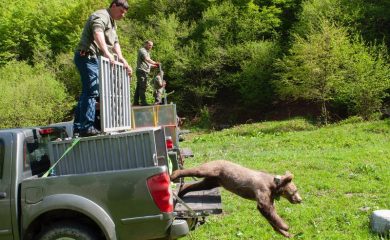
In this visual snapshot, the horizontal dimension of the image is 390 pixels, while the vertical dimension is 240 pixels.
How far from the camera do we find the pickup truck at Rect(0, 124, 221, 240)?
15.3 ft

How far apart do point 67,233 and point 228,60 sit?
102ft

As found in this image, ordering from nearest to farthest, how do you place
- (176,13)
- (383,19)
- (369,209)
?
(369,209), (383,19), (176,13)

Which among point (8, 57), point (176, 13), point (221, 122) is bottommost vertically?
point (221, 122)

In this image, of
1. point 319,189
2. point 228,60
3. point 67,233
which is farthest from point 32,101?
point 67,233

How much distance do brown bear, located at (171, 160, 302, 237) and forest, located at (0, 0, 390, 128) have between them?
20.6m

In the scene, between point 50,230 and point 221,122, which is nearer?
point 50,230

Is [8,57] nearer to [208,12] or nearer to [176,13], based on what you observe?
[176,13]

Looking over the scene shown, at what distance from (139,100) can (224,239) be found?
17.3 feet

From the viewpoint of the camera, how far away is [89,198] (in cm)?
470

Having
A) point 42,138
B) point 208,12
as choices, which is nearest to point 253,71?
point 208,12

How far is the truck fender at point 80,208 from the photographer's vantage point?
4.64m

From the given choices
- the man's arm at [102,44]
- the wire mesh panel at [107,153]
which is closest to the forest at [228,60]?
the man's arm at [102,44]

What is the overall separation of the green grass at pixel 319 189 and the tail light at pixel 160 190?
2.37 metres

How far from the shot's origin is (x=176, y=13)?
134 feet
